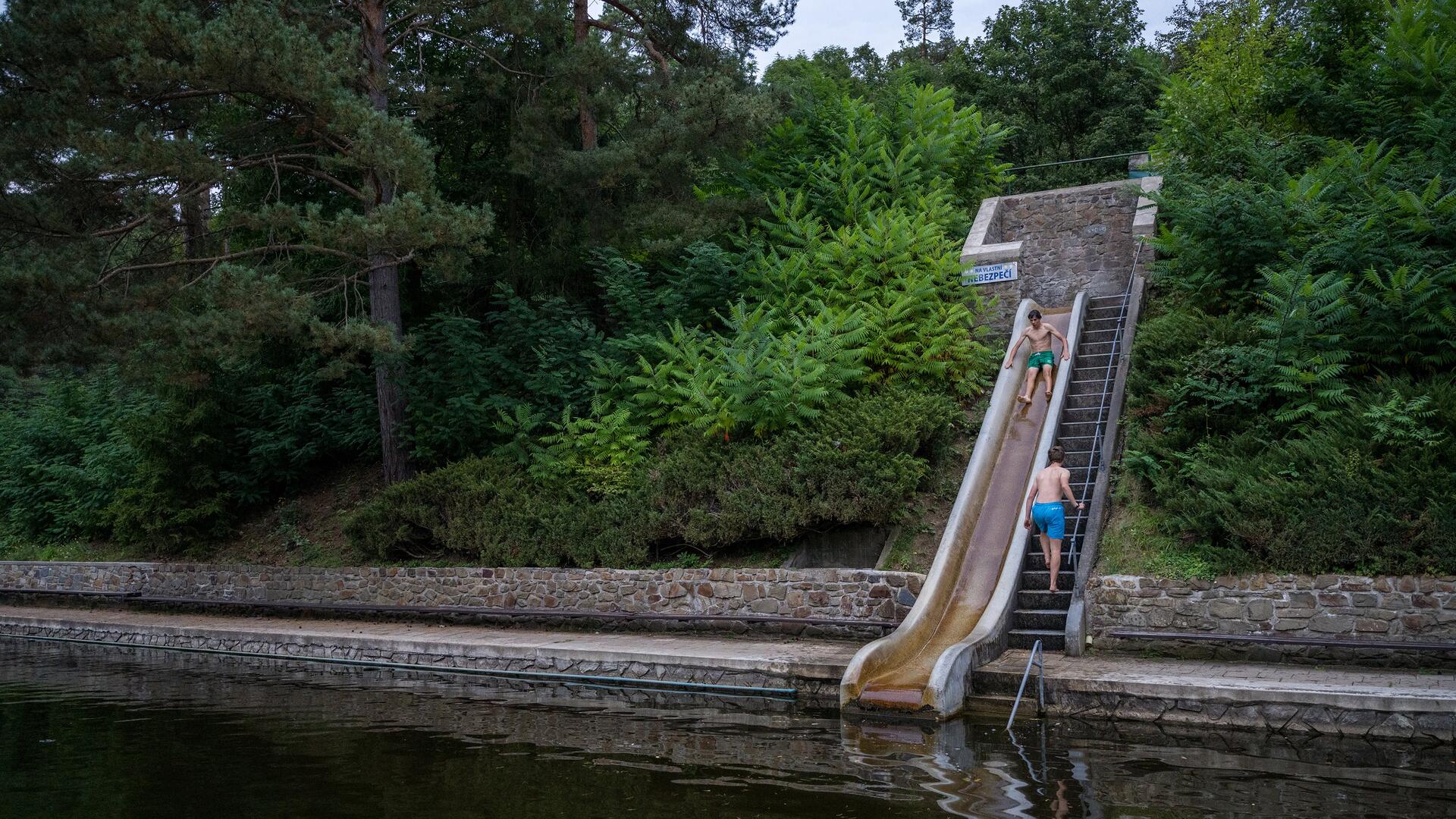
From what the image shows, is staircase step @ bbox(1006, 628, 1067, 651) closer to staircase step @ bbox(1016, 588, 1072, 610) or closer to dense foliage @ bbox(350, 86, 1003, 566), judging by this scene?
staircase step @ bbox(1016, 588, 1072, 610)

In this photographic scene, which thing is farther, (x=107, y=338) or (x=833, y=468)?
(x=107, y=338)

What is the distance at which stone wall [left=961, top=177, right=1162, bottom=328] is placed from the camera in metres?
15.6

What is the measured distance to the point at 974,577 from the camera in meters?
10.7

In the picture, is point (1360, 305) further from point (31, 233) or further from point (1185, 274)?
point (31, 233)

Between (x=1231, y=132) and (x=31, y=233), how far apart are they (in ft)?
56.7

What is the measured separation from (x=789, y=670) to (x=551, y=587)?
459 centimetres

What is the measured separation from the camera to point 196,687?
11.4 metres

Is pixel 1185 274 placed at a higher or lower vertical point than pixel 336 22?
lower

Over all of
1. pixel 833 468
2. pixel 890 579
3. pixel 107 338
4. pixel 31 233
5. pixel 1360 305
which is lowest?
pixel 890 579

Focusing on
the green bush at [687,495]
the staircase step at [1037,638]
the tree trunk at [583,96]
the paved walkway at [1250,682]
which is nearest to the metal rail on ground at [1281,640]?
the paved walkway at [1250,682]

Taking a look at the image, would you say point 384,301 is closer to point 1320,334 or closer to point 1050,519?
point 1050,519

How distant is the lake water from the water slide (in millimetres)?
411

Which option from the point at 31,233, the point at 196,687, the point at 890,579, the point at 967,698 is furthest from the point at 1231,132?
the point at 31,233

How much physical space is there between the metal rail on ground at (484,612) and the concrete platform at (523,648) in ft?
0.70
